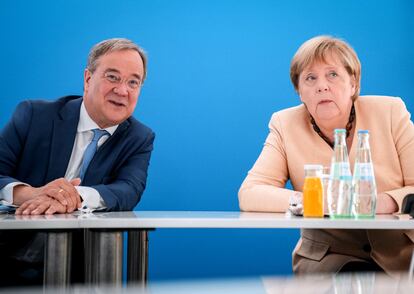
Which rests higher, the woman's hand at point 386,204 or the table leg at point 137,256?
the woman's hand at point 386,204

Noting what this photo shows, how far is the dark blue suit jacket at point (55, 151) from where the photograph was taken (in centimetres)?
241

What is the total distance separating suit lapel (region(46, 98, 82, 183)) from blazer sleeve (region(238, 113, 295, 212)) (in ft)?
2.19

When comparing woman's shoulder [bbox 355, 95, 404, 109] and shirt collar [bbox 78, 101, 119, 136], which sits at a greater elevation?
woman's shoulder [bbox 355, 95, 404, 109]

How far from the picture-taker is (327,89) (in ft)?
7.52

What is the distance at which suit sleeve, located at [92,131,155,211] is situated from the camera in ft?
7.09

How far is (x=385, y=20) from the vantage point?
428 cm

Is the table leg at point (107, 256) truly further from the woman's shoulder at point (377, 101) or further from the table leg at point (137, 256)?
the woman's shoulder at point (377, 101)

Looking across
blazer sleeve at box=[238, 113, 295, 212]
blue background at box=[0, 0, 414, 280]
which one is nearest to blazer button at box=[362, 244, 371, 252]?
blazer sleeve at box=[238, 113, 295, 212]

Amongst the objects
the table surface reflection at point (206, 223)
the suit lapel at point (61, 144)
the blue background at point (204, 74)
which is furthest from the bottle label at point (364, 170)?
the blue background at point (204, 74)

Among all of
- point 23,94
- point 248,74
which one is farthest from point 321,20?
point 23,94

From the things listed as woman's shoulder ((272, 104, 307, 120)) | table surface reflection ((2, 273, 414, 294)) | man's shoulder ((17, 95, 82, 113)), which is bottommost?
table surface reflection ((2, 273, 414, 294))

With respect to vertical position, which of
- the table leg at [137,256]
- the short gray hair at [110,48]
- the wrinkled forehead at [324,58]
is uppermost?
the short gray hair at [110,48]

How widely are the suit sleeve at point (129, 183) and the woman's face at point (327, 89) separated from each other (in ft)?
2.10

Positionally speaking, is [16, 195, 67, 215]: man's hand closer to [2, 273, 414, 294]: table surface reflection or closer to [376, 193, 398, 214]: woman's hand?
[376, 193, 398, 214]: woman's hand
